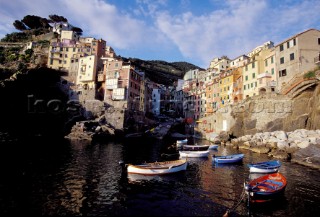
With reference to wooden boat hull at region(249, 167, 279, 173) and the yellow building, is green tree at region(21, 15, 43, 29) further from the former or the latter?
wooden boat hull at region(249, 167, 279, 173)

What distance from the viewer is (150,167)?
23.5 meters

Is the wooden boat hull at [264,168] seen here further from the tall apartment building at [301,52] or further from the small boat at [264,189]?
the tall apartment building at [301,52]

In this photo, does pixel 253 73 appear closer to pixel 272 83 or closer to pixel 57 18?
pixel 272 83

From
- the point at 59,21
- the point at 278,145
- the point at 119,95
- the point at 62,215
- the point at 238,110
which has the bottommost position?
the point at 62,215

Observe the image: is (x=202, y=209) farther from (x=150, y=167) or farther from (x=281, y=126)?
(x=281, y=126)

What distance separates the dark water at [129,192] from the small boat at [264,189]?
0.65 metres

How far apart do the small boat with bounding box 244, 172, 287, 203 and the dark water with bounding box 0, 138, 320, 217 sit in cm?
65

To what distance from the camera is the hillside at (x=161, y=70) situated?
483 ft

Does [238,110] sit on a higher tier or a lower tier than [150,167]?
higher

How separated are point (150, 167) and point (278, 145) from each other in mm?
30630

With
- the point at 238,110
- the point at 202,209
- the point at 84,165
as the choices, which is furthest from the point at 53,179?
the point at 238,110

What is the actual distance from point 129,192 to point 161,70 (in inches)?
6038

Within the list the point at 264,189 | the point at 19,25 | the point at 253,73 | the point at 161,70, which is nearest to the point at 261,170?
the point at 264,189

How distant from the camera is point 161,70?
166 m
